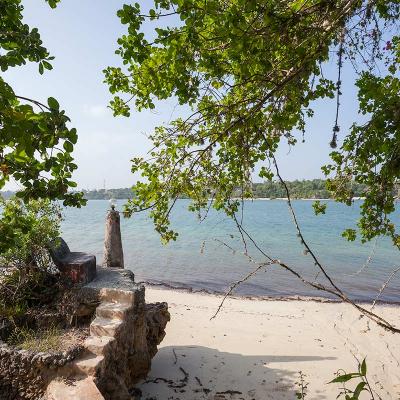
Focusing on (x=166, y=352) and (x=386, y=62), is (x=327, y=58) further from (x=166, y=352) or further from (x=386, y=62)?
(x=166, y=352)

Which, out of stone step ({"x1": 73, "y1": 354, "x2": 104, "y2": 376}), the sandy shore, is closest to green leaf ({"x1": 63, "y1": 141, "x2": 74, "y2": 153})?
stone step ({"x1": 73, "y1": 354, "x2": 104, "y2": 376})

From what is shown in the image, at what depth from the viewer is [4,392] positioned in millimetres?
5305

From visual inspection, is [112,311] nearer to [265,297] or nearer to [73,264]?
[73,264]

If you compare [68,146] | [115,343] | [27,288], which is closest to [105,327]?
[115,343]

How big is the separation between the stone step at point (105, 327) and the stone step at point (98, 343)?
99mm

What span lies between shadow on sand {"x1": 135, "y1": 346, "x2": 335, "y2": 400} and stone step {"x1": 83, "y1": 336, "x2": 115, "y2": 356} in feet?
6.15

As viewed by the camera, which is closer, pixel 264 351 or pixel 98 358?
pixel 98 358

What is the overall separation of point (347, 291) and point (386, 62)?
15.6 m

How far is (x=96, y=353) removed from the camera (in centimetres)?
549

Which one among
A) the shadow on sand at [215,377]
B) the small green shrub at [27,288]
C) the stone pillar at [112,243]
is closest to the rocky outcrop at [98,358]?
the shadow on sand at [215,377]

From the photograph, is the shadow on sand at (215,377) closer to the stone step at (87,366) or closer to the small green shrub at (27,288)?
the stone step at (87,366)

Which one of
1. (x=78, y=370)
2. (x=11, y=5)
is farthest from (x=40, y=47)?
(x=78, y=370)

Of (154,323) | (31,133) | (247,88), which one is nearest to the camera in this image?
(31,133)

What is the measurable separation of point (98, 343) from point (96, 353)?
17 centimetres
